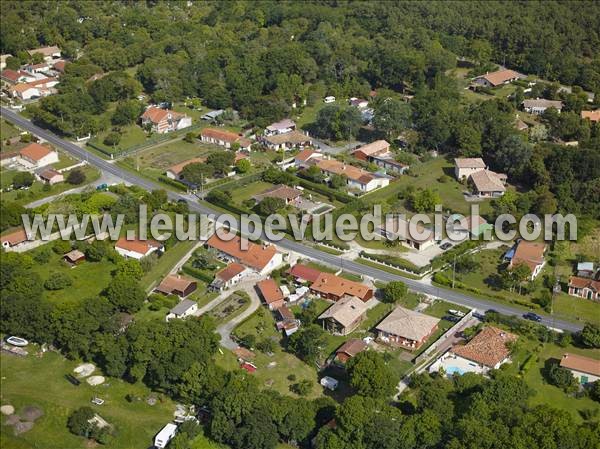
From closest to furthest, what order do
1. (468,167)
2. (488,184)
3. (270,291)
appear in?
(270,291), (488,184), (468,167)

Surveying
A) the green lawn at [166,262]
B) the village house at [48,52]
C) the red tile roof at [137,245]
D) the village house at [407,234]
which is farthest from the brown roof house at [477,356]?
the village house at [48,52]

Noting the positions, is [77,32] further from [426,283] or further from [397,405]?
[397,405]

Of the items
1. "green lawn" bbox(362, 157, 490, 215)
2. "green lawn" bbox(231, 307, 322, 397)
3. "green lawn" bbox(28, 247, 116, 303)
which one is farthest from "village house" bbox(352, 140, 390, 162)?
"green lawn" bbox(231, 307, 322, 397)

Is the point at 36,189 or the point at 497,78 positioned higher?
the point at 497,78

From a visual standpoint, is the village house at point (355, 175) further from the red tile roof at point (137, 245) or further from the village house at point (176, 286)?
the village house at point (176, 286)

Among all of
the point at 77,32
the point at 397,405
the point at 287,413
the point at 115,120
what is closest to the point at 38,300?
the point at 287,413

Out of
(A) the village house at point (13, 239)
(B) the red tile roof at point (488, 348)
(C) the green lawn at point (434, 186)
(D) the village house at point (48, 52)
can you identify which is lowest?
(C) the green lawn at point (434, 186)

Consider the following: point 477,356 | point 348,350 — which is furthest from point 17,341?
point 477,356

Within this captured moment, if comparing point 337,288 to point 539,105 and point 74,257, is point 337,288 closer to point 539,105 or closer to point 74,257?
point 74,257
